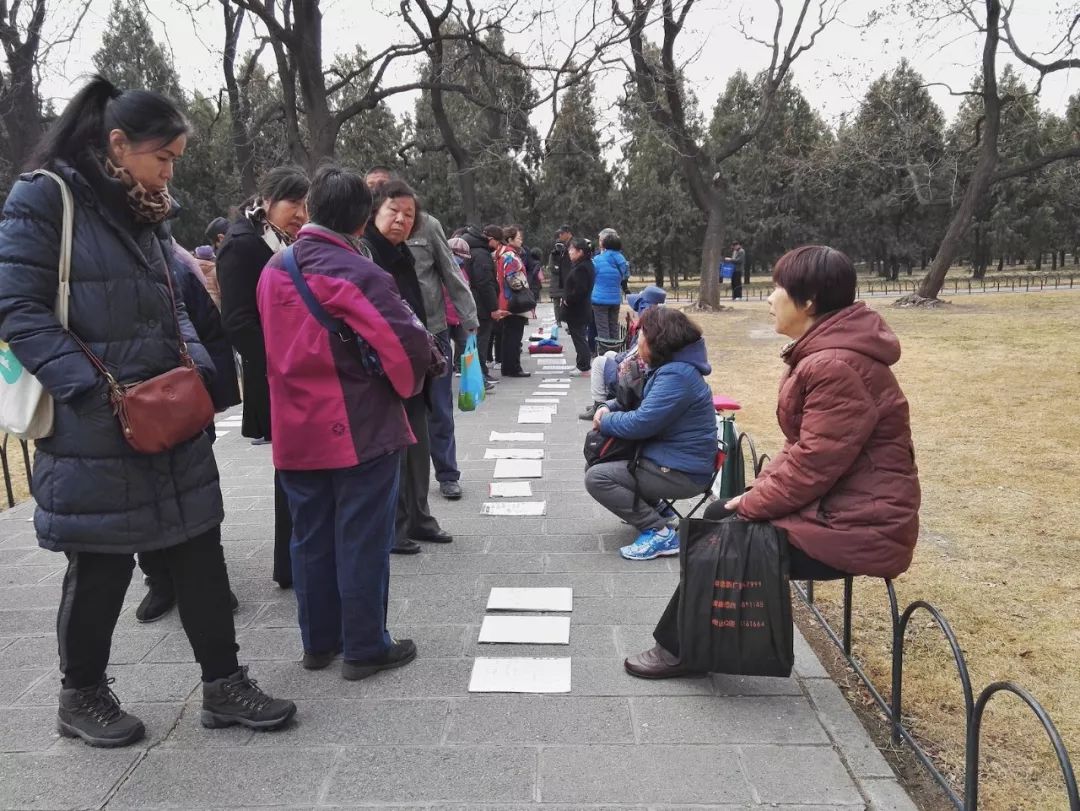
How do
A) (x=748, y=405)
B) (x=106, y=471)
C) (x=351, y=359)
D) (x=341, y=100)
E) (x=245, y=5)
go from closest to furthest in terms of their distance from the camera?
(x=106, y=471)
(x=351, y=359)
(x=748, y=405)
(x=245, y=5)
(x=341, y=100)

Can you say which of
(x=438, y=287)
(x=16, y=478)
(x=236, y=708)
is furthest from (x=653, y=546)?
(x=16, y=478)

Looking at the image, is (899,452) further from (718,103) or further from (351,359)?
(718,103)

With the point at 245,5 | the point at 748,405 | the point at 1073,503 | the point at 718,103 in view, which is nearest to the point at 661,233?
the point at 718,103

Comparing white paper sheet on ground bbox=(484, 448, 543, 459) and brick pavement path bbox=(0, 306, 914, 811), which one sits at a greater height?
white paper sheet on ground bbox=(484, 448, 543, 459)

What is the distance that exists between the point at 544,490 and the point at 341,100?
3276cm

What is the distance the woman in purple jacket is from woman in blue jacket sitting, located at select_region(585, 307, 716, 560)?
1580 millimetres

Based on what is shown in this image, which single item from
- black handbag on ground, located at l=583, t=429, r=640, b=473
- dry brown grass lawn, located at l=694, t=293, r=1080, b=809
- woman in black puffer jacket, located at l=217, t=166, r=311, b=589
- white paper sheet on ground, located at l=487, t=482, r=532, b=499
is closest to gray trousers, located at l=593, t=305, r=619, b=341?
dry brown grass lawn, located at l=694, t=293, r=1080, b=809

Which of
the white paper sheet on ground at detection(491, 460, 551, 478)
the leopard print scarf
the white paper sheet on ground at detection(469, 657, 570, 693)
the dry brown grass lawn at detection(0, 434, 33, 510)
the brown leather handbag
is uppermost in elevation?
the leopard print scarf

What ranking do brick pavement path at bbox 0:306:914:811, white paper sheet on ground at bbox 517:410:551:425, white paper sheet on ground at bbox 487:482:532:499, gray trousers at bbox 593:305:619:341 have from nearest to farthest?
1. brick pavement path at bbox 0:306:914:811
2. white paper sheet on ground at bbox 487:482:532:499
3. white paper sheet on ground at bbox 517:410:551:425
4. gray trousers at bbox 593:305:619:341

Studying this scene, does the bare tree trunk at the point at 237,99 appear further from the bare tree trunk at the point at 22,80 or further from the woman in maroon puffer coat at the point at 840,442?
the woman in maroon puffer coat at the point at 840,442

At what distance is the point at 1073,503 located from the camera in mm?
5375

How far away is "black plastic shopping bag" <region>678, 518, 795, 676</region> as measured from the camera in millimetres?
2709

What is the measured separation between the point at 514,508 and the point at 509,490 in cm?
41

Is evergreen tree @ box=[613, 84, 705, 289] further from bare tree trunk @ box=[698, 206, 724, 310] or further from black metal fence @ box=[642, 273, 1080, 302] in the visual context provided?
bare tree trunk @ box=[698, 206, 724, 310]
